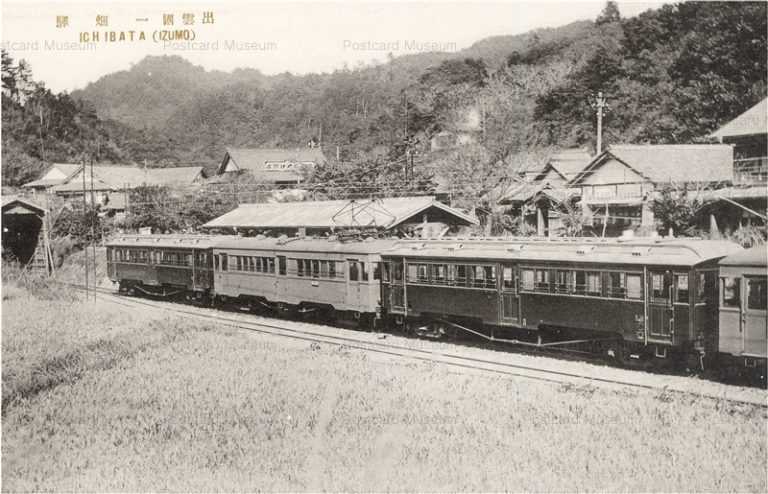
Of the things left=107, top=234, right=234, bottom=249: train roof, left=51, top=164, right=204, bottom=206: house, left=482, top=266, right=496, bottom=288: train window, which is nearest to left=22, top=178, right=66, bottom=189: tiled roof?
left=51, top=164, right=204, bottom=206: house

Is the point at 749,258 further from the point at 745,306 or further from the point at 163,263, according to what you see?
the point at 163,263

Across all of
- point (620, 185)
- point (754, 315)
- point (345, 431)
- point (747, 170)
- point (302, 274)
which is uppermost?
point (747, 170)

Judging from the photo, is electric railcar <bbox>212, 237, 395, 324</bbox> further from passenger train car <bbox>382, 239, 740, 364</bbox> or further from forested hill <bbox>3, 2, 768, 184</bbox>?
forested hill <bbox>3, 2, 768, 184</bbox>

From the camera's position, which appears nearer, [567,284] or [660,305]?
[660,305]

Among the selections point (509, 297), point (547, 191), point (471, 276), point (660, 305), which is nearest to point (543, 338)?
point (509, 297)

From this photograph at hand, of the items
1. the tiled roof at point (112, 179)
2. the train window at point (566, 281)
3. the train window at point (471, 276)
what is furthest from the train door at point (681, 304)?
the tiled roof at point (112, 179)

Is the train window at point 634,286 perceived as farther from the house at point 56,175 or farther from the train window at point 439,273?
the house at point 56,175
